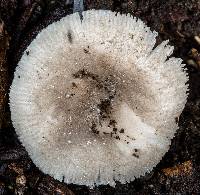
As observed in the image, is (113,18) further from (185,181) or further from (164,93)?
(185,181)

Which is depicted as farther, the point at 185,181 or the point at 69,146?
the point at 185,181

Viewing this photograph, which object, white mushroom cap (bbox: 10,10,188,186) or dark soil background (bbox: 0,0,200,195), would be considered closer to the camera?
white mushroom cap (bbox: 10,10,188,186)

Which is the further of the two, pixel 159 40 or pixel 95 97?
pixel 159 40

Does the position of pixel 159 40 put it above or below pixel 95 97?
above

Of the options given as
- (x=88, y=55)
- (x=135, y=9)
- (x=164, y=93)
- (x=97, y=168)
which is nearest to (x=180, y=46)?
(x=135, y=9)
